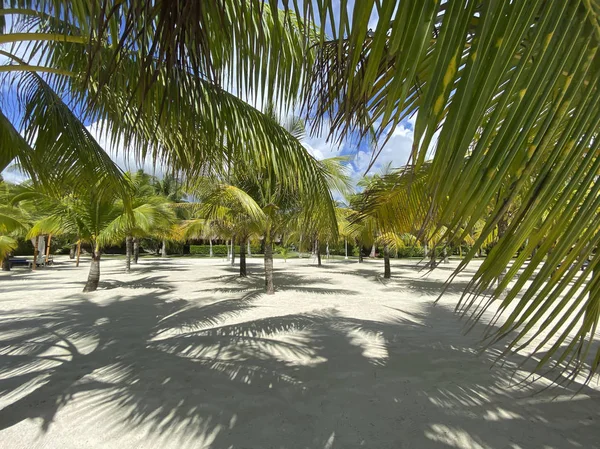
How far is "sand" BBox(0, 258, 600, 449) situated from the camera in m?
2.35

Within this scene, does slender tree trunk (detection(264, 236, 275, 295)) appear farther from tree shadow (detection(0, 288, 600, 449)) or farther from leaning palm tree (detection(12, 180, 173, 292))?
tree shadow (detection(0, 288, 600, 449))

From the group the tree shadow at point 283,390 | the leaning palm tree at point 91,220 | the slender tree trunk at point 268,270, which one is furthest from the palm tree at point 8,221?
the slender tree trunk at point 268,270

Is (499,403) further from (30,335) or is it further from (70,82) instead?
(30,335)

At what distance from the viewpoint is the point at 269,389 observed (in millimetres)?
3020

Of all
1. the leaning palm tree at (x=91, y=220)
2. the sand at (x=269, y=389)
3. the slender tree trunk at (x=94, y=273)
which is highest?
the leaning palm tree at (x=91, y=220)

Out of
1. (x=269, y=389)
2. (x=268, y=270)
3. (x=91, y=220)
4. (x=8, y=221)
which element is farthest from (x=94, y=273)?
(x=269, y=389)

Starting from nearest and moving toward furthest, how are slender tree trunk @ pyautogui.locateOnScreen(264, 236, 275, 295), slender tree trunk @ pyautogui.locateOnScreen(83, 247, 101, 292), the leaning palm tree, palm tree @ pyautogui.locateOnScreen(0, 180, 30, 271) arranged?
the leaning palm tree, slender tree trunk @ pyautogui.locateOnScreen(264, 236, 275, 295), slender tree trunk @ pyautogui.locateOnScreen(83, 247, 101, 292), palm tree @ pyautogui.locateOnScreen(0, 180, 30, 271)

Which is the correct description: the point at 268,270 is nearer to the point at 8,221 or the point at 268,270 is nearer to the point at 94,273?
the point at 94,273

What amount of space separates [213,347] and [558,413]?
353cm

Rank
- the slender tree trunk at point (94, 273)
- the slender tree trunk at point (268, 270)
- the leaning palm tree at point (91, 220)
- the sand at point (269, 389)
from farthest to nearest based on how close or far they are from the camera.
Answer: the slender tree trunk at point (94, 273) < the slender tree trunk at point (268, 270) < the leaning palm tree at point (91, 220) < the sand at point (269, 389)

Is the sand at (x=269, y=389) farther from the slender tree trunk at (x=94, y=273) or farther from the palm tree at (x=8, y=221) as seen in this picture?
the palm tree at (x=8, y=221)

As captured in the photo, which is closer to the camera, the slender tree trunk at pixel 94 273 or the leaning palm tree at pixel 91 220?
the leaning palm tree at pixel 91 220

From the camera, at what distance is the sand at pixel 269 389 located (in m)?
2.35

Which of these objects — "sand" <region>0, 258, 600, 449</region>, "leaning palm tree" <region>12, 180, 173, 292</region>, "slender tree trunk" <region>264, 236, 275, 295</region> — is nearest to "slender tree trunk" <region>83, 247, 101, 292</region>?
"leaning palm tree" <region>12, 180, 173, 292</region>
